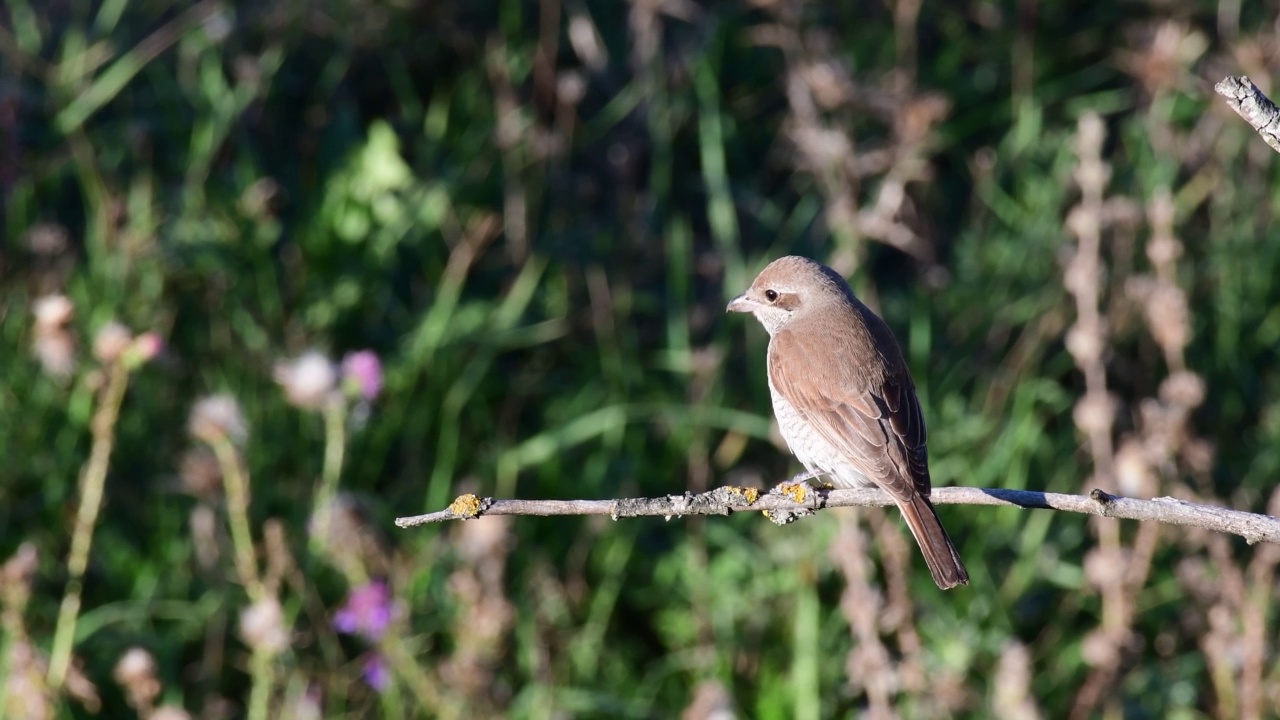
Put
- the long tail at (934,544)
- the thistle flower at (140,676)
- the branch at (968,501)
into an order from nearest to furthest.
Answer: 1. the branch at (968,501)
2. the long tail at (934,544)
3. the thistle flower at (140,676)

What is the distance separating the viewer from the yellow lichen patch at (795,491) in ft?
10.0

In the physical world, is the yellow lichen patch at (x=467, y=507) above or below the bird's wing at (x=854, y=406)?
above

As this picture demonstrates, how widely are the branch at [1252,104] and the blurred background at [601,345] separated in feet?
6.76

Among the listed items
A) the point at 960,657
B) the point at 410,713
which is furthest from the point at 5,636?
the point at 960,657

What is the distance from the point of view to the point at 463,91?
6.46 meters

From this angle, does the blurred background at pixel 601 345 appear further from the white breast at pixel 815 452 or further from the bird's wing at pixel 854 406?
the bird's wing at pixel 854 406

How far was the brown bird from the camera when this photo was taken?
372 centimetres

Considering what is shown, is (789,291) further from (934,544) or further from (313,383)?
(313,383)

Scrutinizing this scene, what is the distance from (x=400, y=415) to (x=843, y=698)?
1821 millimetres

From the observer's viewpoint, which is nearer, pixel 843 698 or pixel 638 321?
pixel 843 698

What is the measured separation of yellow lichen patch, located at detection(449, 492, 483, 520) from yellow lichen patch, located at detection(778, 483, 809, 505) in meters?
0.72

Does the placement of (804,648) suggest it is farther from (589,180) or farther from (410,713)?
(589,180)

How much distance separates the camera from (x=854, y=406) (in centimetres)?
390

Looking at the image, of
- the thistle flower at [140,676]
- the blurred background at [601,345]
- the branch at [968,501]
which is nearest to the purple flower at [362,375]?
the blurred background at [601,345]
